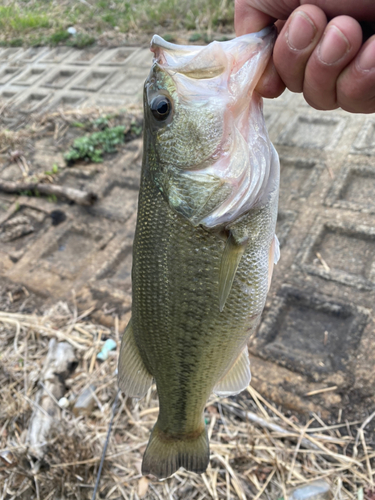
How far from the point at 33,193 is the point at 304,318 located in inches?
121

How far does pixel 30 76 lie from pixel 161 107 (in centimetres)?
657

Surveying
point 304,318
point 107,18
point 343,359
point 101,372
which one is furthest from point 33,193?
point 107,18

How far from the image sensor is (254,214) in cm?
128

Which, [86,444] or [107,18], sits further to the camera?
[107,18]

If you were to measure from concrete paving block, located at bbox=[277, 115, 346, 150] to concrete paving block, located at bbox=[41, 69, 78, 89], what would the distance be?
151 inches

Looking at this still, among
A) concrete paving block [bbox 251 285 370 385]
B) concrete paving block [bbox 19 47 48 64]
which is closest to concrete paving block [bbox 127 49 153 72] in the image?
concrete paving block [bbox 19 47 48 64]

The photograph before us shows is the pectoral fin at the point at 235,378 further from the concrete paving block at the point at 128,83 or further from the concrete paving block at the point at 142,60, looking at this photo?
the concrete paving block at the point at 142,60

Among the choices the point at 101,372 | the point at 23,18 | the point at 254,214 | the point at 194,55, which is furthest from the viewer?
the point at 23,18

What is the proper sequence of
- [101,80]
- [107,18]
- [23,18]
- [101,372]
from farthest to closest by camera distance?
[23,18]
[107,18]
[101,80]
[101,372]

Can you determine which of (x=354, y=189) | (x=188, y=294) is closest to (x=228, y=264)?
(x=188, y=294)

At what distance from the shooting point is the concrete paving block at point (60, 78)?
618 centimetres

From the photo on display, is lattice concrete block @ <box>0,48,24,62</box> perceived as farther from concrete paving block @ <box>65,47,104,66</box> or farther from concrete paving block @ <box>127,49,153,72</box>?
concrete paving block @ <box>127,49,153,72</box>

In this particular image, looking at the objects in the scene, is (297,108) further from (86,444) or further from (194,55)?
(86,444)

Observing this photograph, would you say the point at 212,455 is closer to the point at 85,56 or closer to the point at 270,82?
the point at 270,82
